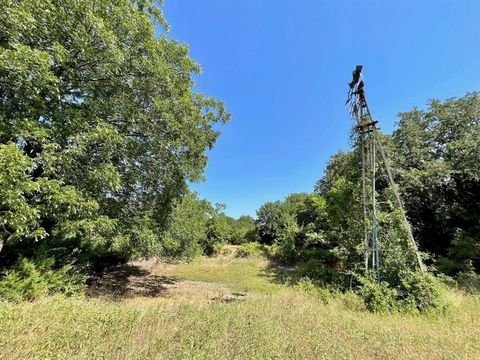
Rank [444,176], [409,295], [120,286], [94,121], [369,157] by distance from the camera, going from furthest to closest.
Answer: [444,176]
[120,286]
[369,157]
[409,295]
[94,121]

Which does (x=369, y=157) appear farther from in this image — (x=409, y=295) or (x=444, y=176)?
(x=444, y=176)

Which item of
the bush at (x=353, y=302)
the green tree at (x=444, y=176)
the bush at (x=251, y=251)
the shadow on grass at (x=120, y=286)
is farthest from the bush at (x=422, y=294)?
the bush at (x=251, y=251)

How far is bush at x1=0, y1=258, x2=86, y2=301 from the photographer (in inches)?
194

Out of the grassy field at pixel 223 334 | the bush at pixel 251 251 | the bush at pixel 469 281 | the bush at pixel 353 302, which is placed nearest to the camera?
the grassy field at pixel 223 334

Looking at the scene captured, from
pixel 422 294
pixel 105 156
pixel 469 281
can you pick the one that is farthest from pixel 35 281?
pixel 469 281

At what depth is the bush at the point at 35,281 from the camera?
16.2 ft

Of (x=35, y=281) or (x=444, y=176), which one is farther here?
(x=444, y=176)

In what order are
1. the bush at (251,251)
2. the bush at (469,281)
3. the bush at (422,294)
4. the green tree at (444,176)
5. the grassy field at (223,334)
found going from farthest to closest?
1. the bush at (251,251)
2. the green tree at (444,176)
3. the bush at (469,281)
4. the bush at (422,294)
5. the grassy field at (223,334)

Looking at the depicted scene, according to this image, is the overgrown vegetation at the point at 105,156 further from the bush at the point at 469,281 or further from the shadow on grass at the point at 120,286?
the shadow on grass at the point at 120,286

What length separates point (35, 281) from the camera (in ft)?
17.6

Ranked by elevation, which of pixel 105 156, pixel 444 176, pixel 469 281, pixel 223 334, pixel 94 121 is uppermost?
pixel 444 176

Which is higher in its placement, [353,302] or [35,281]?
[353,302]

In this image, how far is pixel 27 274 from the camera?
17.7ft

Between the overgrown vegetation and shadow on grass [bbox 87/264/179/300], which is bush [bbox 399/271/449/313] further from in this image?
shadow on grass [bbox 87/264/179/300]
